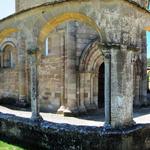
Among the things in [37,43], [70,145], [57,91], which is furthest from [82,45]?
[70,145]

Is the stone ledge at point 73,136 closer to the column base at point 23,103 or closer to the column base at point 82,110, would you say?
the column base at point 82,110

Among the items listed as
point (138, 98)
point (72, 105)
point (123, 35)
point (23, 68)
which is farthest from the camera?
point (23, 68)

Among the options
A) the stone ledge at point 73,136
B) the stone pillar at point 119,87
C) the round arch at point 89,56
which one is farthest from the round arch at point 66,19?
the round arch at point 89,56

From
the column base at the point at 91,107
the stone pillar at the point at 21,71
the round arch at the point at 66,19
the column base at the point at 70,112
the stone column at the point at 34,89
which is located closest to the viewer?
the round arch at the point at 66,19

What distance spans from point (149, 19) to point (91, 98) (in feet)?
15.7

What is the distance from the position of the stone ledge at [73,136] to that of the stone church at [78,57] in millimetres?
348

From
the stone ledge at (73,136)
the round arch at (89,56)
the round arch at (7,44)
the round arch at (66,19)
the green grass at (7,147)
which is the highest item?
the round arch at (7,44)

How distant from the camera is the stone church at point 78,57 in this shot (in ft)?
23.5

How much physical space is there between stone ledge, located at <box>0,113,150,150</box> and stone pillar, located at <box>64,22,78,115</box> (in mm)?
3165

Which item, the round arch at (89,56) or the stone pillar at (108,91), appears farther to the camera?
the round arch at (89,56)

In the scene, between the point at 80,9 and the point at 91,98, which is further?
the point at 91,98

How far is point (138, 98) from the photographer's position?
44.2 ft

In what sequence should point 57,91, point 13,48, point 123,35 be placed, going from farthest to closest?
1. point 13,48
2. point 57,91
3. point 123,35

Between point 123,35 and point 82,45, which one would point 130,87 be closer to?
point 123,35
